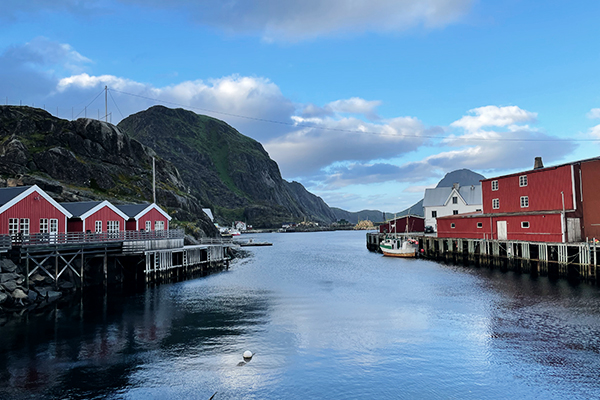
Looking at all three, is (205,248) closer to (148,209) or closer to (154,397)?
(148,209)

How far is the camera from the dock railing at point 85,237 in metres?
38.1

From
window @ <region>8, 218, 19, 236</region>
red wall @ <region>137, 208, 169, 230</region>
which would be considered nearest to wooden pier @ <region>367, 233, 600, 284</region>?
red wall @ <region>137, 208, 169, 230</region>

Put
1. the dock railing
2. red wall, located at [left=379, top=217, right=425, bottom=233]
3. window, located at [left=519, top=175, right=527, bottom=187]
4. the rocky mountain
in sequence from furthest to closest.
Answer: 1. red wall, located at [left=379, top=217, right=425, bottom=233]
2. the rocky mountain
3. window, located at [left=519, top=175, right=527, bottom=187]
4. the dock railing

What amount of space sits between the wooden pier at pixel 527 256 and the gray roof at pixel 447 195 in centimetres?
2088

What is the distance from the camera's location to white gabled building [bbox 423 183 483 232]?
3622 inches

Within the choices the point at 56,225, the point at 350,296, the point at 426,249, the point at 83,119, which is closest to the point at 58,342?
the point at 56,225

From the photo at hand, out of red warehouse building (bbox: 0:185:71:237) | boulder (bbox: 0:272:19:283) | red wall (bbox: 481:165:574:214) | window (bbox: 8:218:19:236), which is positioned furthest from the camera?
red wall (bbox: 481:165:574:214)

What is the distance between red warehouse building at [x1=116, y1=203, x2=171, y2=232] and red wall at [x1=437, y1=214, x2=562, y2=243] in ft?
164

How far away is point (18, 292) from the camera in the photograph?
115 feet

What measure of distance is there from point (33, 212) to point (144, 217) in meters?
16.2

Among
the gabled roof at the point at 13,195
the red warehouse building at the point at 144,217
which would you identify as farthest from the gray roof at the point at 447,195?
the gabled roof at the point at 13,195

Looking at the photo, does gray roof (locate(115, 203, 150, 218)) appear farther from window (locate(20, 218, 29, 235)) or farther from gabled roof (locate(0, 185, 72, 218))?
window (locate(20, 218, 29, 235))

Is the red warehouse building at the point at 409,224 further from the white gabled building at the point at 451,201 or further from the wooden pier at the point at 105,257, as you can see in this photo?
the wooden pier at the point at 105,257

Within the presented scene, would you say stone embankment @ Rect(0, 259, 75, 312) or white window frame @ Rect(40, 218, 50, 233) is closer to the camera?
stone embankment @ Rect(0, 259, 75, 312)
